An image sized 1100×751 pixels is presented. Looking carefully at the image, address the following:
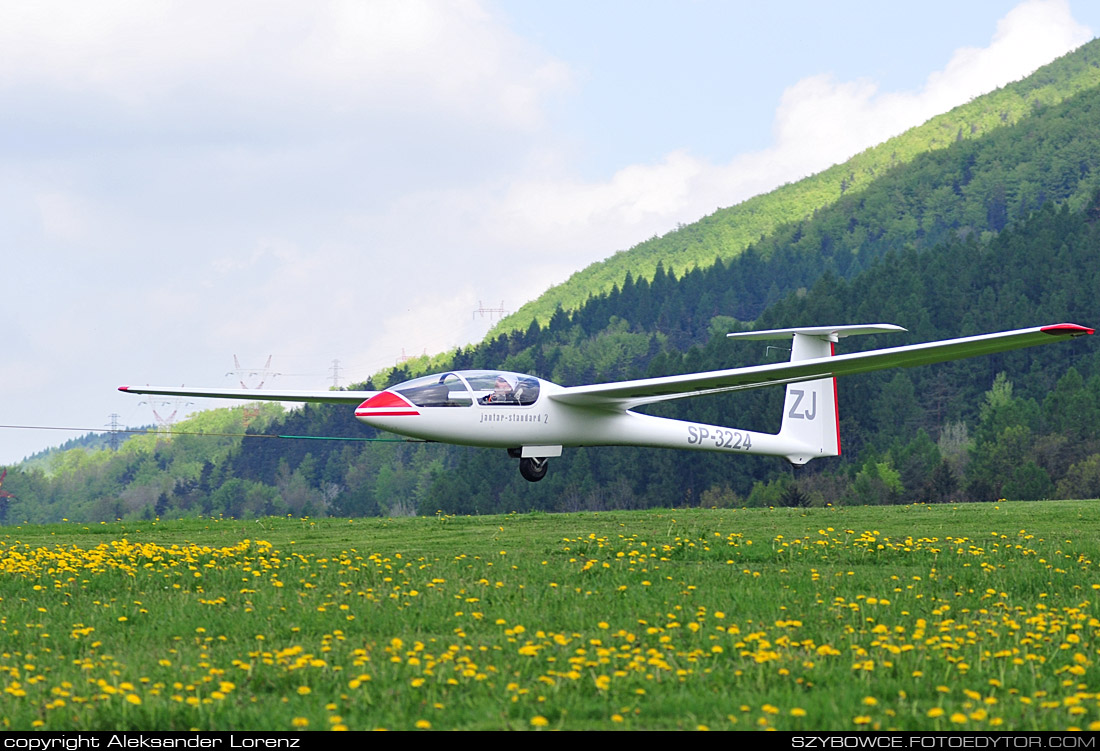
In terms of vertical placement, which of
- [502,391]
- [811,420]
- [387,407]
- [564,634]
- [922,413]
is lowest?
[564,634]

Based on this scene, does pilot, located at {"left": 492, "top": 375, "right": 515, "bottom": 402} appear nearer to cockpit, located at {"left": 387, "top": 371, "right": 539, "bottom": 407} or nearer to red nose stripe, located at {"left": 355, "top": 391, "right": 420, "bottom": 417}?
cockpit, located at {"left": 387, "top": 371, "right": 539, "bottom": 407}

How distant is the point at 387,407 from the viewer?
2264 centimetres

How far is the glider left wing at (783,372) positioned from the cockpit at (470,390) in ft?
2.32

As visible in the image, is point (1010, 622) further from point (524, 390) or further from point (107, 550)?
point (524, 390)

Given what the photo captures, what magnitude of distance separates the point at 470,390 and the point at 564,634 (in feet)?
46.6

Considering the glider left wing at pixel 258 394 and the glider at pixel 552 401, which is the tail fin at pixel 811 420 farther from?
the glider left wing at pixel 258 394

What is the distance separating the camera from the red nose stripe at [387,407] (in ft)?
74.2

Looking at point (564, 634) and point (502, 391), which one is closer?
point (564, 634)

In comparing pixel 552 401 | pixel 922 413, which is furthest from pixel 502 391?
pixel 922 413

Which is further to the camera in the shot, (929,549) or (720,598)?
(929,549)

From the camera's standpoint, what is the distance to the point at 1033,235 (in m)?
150

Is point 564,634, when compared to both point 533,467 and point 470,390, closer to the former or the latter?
point 470,390

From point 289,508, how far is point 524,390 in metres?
160

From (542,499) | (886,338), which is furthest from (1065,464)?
(542,499)
